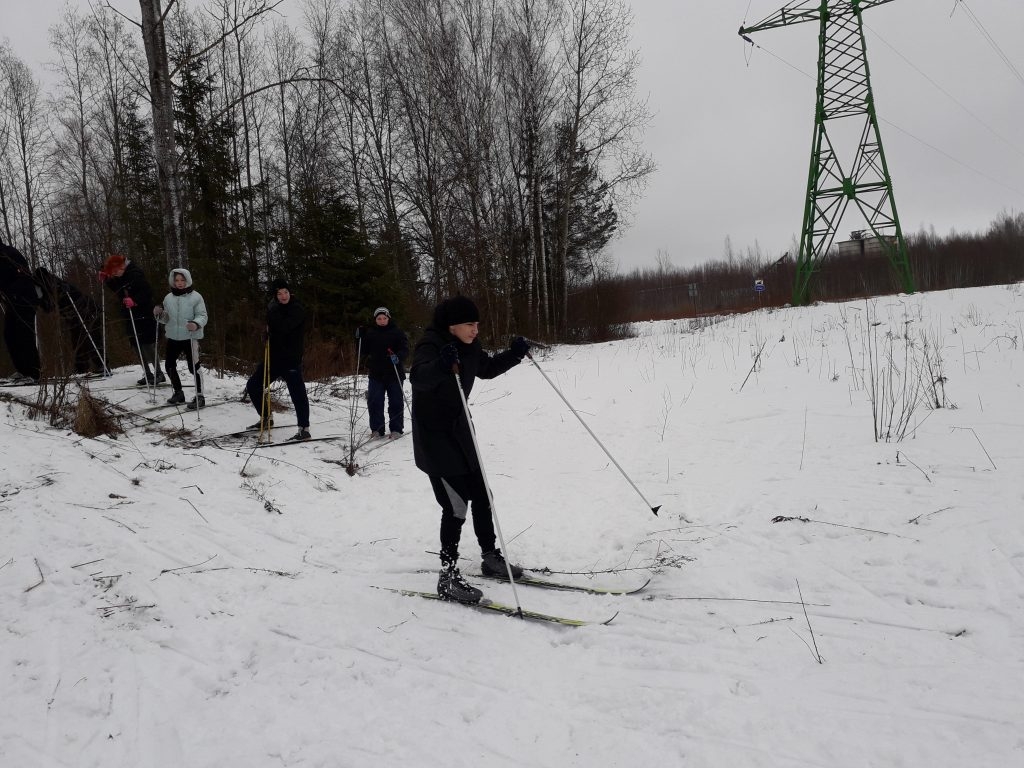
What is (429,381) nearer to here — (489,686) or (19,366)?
(489,686)

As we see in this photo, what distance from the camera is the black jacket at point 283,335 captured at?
6.44 metres

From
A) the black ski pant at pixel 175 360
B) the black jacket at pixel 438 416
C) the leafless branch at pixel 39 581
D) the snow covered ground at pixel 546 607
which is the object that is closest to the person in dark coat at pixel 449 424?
the black jacket at pixel 438 416

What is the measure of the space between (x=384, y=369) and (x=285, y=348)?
129cm

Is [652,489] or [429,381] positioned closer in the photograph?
[429,381]

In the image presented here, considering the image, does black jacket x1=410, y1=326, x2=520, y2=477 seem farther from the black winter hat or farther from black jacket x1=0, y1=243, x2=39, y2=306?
black jacket x1=0, y1=243, x2=39, y2=306

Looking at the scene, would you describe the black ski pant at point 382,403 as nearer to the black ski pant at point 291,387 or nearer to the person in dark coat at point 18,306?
the black ski pant at point 291,387

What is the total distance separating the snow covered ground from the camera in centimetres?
222

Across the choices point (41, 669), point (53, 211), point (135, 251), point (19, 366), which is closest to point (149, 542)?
point (41, 669)

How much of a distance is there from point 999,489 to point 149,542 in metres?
5.99

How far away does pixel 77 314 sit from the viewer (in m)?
7.05

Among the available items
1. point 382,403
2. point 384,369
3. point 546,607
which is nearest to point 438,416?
point 546,607

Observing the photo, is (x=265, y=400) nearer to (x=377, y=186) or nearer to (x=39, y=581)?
(x=39, y=581)

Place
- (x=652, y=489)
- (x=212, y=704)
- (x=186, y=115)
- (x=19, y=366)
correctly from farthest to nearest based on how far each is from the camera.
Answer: (x=186, y=115), (x=19, y=366), (x=652, y=489), (x=212, y=704)

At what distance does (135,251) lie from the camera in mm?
18016
